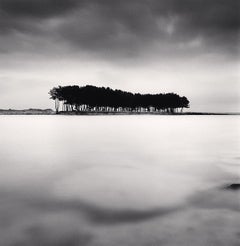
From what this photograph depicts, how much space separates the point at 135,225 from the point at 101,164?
18.1ft

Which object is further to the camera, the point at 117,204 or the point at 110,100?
the point at 110,100

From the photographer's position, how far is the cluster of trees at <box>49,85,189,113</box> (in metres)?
117

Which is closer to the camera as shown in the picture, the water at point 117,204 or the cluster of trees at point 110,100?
the water at point 117,204

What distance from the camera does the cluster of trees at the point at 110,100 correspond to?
117 meters

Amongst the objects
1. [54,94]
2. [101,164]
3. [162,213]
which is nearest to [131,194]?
[162,213]

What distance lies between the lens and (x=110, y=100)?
12975cm

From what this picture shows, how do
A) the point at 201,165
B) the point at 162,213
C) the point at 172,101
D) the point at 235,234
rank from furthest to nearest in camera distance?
the point at 172,101
the point at 201,165
the point at 162,213
the point at 235,234

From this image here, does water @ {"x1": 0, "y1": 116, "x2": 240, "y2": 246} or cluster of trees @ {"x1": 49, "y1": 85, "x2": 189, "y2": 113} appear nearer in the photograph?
water @ {"x1": 0, "y1": 116, "x2": 240, "y2": 246}

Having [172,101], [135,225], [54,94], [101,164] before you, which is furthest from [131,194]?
[172,101]

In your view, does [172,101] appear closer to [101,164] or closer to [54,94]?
[54,94]

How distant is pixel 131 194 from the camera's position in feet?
20.4

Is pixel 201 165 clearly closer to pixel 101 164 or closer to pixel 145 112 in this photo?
pixel 101 164

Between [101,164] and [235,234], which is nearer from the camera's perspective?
[235,234]

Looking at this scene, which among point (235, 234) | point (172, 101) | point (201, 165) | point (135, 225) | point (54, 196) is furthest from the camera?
point (172, 101)
